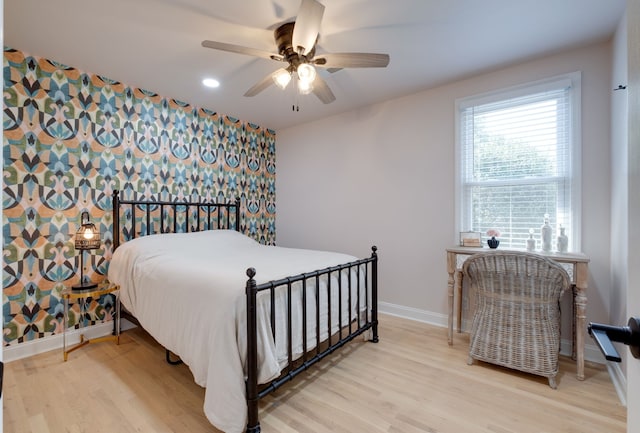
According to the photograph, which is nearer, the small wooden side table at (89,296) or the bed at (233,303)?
the bed at (233,303)

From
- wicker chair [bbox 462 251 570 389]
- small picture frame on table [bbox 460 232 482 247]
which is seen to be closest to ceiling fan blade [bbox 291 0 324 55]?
wicker chair [bbox 462 251 570 389]

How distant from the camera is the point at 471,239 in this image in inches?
110

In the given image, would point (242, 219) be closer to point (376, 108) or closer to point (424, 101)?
point (376, 108)

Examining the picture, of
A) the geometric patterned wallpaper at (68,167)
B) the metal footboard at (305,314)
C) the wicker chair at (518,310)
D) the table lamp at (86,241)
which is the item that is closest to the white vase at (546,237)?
the wicker chair at (518,310)

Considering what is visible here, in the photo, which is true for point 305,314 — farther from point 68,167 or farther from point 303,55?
point 68,167

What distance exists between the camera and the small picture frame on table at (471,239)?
2773 mm

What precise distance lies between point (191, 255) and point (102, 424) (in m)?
1.22

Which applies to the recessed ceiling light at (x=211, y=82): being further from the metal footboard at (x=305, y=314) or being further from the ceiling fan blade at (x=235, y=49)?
the metal footboard at (x=305, y=314)

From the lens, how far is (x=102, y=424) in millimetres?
1747

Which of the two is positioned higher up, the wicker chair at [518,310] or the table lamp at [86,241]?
the table lamp at [86,241]

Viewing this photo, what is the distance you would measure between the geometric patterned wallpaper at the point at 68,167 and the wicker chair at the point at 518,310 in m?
3.15

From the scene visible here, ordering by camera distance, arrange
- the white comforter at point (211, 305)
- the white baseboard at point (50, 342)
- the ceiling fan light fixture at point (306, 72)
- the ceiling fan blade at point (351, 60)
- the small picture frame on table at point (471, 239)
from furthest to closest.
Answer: the small picture frame on table at point (471, 239), the white baseboard at point (50, 342), the ceiling fan light fixture at point (306, 72), the ceiling fan blade at point (351, 60), the white comforter at point (211, 305)

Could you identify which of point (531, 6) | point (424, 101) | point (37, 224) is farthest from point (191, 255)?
point (531, 6)

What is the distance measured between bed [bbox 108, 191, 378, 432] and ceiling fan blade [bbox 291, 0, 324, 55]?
1.42 meters
